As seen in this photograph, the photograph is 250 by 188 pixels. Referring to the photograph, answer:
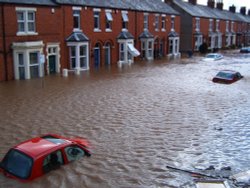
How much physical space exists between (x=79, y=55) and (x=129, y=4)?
1215 cm

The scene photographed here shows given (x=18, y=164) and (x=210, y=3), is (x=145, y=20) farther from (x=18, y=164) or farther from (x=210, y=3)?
(x=18, y=164)

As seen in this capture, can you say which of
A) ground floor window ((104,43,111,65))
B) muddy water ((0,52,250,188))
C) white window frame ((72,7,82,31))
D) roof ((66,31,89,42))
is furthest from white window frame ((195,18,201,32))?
muddy water ((0,52,250,188))

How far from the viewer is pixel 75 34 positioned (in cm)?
3127

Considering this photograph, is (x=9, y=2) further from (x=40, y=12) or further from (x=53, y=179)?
(x=53, y=179)

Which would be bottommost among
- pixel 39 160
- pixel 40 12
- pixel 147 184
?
pixel 147 184

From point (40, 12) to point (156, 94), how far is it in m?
12.4

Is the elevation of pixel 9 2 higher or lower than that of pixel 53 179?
higher

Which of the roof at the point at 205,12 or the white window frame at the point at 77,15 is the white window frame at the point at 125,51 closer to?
the white window frame at the point at 77,15

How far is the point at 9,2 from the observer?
24.6 metres

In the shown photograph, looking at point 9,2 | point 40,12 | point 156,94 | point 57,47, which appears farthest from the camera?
point 57,47

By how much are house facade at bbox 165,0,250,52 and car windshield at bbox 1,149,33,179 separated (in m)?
49.7

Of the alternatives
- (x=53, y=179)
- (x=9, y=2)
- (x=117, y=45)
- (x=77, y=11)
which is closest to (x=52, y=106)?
(x=53, y=179)

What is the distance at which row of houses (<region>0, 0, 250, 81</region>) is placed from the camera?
1001 inches

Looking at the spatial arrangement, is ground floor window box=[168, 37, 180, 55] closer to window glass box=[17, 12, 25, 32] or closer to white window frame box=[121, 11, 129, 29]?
white window frame box=[121, 11, 129, 29]
